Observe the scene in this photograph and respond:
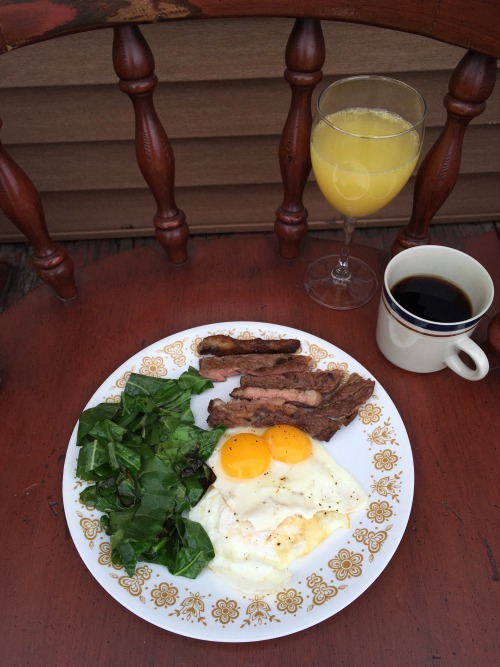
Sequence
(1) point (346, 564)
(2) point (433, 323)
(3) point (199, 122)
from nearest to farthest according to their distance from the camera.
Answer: (1) point (346, 564) → (2) point (433, 323) → (3) point (199, 122)

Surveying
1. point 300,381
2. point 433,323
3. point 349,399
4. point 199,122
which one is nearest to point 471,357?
point 433,323

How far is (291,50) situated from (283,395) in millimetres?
724

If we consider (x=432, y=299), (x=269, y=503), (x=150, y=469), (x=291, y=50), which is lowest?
(x=269, y=503)

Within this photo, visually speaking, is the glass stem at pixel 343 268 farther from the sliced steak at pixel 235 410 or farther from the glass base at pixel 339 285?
the sliced steak at pixel 235 410

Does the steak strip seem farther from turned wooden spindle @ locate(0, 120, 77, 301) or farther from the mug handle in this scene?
turned wooden spindle @ locate(0, 120, 77, 301)

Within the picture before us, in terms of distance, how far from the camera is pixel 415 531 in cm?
106

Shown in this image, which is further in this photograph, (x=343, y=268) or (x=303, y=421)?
(x=343, y=268)

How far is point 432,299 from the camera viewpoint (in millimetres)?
1236

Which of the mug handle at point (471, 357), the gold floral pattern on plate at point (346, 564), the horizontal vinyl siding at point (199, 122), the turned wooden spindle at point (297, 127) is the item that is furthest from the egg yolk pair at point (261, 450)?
the horizontal vinyl siding at point (199, 122)

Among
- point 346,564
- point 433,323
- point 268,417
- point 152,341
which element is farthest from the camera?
point 152,341

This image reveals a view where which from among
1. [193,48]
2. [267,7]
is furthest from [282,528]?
[193,48]

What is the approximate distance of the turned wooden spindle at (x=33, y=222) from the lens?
118cm

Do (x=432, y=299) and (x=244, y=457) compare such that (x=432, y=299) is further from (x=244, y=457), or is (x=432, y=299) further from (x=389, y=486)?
(x=244, y=457)

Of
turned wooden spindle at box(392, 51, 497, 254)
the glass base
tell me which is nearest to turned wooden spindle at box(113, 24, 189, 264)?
the glass base
